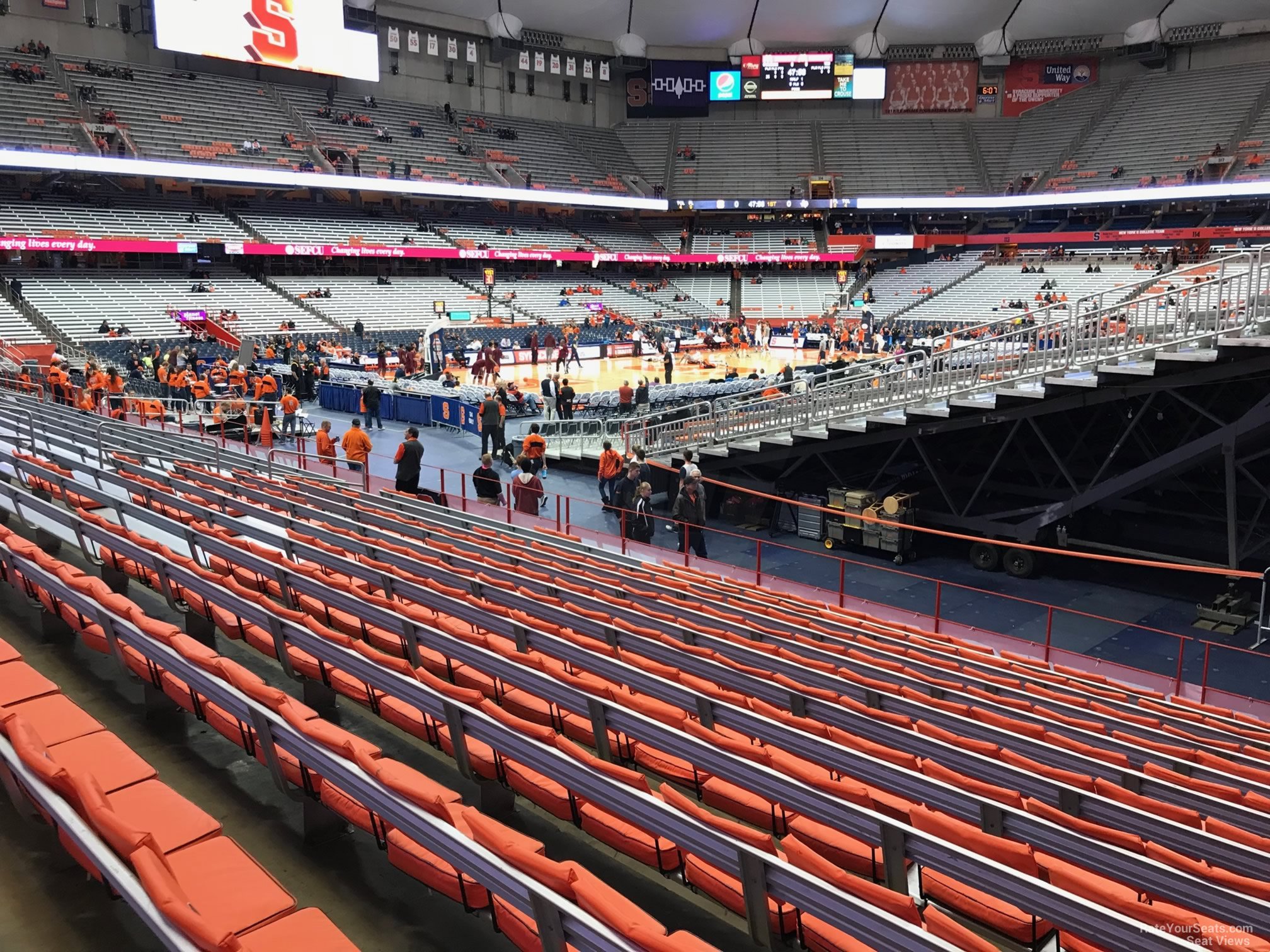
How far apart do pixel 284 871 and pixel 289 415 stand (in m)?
18.0

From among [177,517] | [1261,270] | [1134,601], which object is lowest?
[1134,601]

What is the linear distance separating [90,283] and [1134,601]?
41.2m

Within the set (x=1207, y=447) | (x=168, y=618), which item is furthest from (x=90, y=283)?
(x=1207, y=447)

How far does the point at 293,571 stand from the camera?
6109mm

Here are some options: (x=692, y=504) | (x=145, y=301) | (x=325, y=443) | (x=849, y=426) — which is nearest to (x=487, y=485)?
(x=325, y=443)

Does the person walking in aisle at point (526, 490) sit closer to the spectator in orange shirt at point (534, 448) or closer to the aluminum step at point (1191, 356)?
the spectator in orange shirt at point (534, 448)

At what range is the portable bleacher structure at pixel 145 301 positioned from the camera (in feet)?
117

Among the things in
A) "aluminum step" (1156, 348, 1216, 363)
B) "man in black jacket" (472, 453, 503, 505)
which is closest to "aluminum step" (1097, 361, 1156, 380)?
"aluminum step" (1156, 348, 1216, 363)

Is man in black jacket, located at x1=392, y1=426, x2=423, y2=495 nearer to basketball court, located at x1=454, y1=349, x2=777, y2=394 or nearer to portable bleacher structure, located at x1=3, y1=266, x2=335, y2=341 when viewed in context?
basketball court, located at x1=454, y1=349, x2=777, y2=394

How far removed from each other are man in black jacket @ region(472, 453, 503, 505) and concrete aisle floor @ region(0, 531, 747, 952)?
32.0 feet

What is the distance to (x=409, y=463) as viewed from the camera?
1414 centimetres

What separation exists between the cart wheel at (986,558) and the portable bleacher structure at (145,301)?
3252 centimetres

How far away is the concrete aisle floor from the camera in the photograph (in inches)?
127

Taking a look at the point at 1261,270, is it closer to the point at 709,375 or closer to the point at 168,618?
the point at 168,618
